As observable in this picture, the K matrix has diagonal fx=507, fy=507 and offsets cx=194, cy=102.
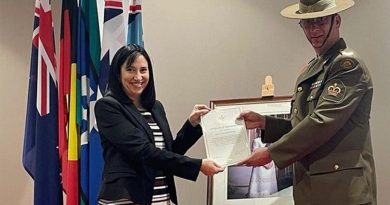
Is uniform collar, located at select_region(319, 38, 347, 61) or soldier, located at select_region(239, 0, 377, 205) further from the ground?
uniform collar, located at select_region(319, 38, 347, 61)

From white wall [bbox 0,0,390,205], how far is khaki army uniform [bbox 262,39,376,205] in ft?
3.09

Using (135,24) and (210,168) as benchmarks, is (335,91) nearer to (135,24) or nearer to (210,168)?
(210,168)

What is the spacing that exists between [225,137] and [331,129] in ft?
1.55

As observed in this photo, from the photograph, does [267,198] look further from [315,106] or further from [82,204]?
[82,204]

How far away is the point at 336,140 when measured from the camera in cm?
189

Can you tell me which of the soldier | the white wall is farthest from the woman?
the white wall

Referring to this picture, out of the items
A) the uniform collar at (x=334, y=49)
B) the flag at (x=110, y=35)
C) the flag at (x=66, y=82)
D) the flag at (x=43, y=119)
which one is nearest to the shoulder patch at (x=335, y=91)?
the uniform collar at (x=334, y=49)

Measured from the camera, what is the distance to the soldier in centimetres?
185

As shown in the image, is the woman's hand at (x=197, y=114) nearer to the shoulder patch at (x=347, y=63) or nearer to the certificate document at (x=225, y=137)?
the certificate document at (x=225, y=137)

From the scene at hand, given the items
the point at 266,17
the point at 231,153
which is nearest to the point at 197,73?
the point at 266,17

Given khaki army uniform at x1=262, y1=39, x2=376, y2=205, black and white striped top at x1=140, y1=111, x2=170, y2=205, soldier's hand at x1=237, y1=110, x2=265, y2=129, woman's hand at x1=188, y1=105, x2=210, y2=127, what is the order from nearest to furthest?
khaki army uniform at x1=262, y1=39, x2=376, y2=205 < black and white striped top at x1=140, y1=111, x2=170, y2=205 < soldier's hand at x1=237, y1=110, x2=265, y2=129 < woman's hand at x1=188, y1=105, x2=210, y2=127

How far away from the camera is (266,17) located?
9.80ft

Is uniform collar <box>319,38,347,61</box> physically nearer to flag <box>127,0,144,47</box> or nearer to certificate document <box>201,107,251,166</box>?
certificate document <box>201,107,251,166</box>

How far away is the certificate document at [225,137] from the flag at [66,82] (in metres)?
0.81
